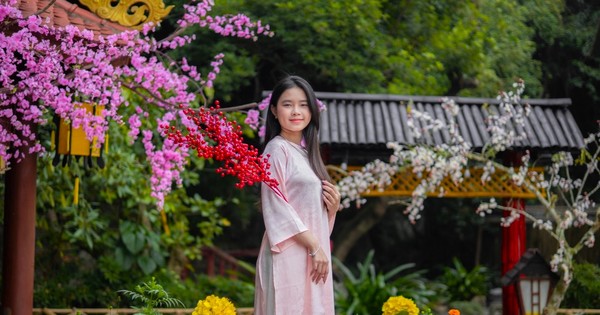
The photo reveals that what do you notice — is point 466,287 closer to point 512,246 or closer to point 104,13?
point 512,246

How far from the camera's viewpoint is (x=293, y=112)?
12.8 feet

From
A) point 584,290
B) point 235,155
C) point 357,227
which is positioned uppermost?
point 357,227

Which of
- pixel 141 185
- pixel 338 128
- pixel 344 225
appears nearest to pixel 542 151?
pixel 338 128

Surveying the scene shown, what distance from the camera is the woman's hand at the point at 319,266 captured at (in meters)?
3.75

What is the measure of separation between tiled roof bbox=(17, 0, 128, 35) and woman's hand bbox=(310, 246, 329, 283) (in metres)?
1.98

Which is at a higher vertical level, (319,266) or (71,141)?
(71,141)

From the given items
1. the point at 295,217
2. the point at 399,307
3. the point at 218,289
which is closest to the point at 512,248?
the point at 218,289

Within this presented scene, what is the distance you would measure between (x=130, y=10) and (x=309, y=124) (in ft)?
6.06

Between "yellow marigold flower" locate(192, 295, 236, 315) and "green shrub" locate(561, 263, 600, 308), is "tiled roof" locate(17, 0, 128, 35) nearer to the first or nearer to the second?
"yellow marigold flower" locate(192, 295, 236, 315)

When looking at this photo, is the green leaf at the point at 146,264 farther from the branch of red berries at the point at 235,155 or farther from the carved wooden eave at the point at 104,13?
the branch of red berries at the point at 235,155

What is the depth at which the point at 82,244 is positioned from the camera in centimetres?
968

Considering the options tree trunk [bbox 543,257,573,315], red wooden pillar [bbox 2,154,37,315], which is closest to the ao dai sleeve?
red wooden pillar [bbox 2,154,37,315]

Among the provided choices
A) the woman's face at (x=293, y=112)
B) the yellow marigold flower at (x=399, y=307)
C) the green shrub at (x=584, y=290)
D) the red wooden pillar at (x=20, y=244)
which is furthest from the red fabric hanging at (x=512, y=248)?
the woman's face at (x=293, y=112)

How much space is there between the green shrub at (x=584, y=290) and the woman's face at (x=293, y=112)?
222 inches
